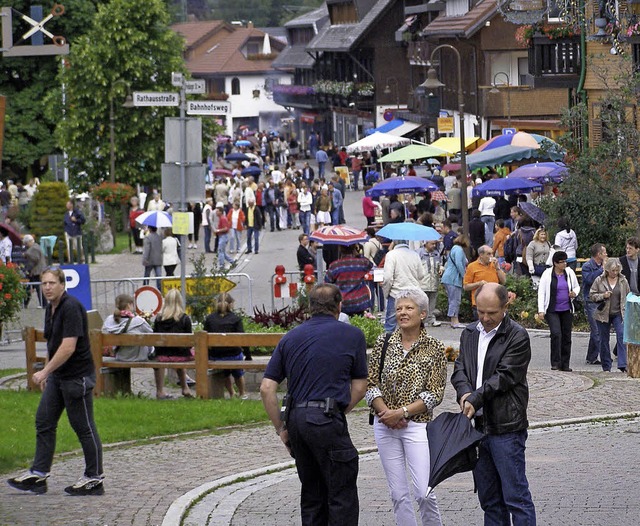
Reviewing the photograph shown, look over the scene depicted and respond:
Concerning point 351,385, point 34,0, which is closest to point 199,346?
point 351,385

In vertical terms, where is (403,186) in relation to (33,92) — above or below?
below

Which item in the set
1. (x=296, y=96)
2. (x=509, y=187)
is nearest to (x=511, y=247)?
(x=509, y=187)

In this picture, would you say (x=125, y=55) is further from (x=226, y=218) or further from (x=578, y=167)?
(x=578, y=167)

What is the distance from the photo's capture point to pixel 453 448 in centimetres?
813

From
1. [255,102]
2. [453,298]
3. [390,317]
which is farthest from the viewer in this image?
[255,102]

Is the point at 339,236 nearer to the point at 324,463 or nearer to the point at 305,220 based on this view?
the point at 324,463

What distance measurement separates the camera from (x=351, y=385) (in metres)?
8.18

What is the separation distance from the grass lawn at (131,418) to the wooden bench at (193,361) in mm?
259

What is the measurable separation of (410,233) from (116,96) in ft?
90.6

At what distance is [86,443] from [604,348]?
29.7ft

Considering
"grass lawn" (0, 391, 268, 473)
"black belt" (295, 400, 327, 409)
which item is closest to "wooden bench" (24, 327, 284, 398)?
"grass lawn" (0, 391, 268, 473)

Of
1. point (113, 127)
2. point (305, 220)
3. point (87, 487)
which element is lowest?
point (87, 487)

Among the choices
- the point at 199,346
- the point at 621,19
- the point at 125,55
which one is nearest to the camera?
the point at 199,346

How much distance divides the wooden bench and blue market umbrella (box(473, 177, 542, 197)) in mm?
17746
